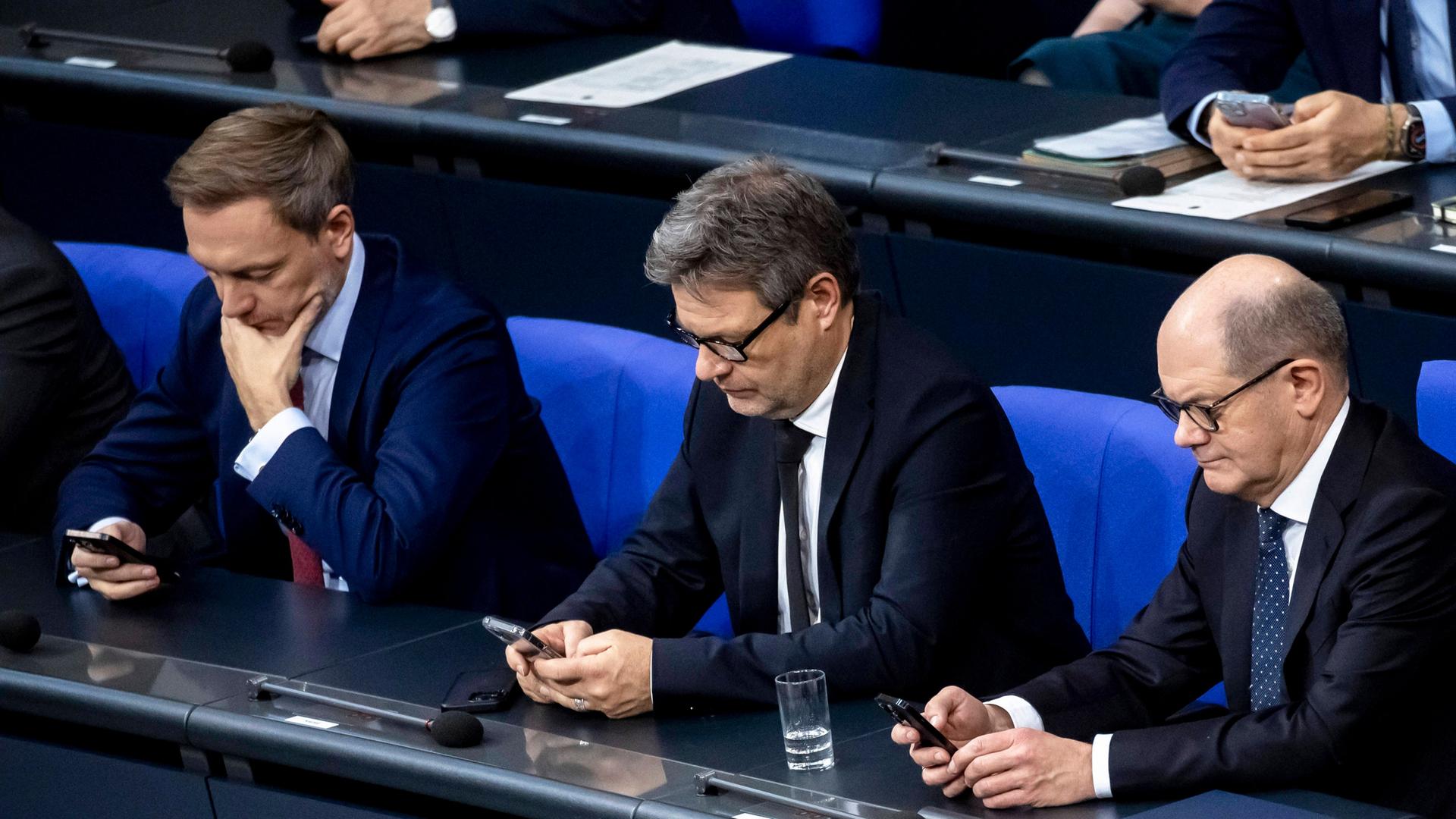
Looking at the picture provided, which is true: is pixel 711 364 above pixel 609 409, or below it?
above

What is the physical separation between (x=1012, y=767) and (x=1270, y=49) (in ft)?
7.13

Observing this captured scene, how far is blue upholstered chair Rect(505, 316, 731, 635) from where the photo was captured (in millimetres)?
3162

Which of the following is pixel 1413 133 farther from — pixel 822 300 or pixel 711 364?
pixel 711 364

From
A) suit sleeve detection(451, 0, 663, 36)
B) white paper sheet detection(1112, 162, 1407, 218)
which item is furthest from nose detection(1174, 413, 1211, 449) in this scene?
suit sleeve detection(451, 0, 663, 36)

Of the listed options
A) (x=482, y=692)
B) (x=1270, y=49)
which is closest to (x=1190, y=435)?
(x=482, y=692)

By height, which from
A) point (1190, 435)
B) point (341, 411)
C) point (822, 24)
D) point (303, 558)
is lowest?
point (303, 558)

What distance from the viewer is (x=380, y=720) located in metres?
2.37

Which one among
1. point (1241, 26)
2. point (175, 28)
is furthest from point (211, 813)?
point (175, 28)

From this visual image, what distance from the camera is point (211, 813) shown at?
8.14 ft

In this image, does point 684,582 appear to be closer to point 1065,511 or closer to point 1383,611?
point 1065,511

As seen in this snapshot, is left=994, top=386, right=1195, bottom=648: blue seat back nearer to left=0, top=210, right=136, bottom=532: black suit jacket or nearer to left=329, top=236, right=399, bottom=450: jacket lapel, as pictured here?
left=329, top=236, right=399, bottom=450: jacket lapel

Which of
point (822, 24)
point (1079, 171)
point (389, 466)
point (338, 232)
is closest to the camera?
point (389, 466)

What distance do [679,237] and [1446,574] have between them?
92 centimetres

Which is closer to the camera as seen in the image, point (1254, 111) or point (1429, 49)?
point (1254, 111)
